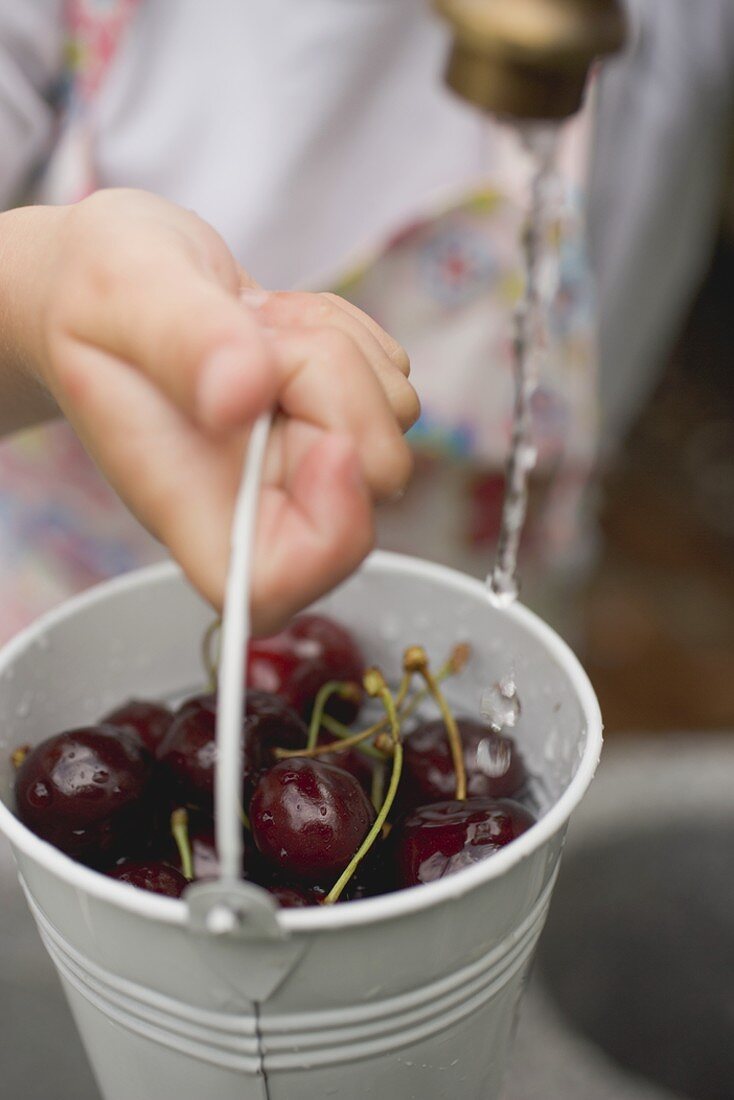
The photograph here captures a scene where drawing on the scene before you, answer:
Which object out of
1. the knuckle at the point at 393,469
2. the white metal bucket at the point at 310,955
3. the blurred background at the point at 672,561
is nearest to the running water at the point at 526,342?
the white metal bucket at the point at 310,955

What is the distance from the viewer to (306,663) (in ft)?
1.49

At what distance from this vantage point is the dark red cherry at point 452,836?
1.13ft

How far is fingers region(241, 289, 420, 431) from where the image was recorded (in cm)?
32

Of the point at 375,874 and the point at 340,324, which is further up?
the point at 340,324

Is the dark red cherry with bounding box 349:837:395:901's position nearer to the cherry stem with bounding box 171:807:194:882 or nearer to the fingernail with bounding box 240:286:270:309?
the cherry stem with bounding box 171:807:194:882

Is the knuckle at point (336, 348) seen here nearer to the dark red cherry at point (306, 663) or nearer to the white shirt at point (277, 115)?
the dark red cherry at point (306, 663)

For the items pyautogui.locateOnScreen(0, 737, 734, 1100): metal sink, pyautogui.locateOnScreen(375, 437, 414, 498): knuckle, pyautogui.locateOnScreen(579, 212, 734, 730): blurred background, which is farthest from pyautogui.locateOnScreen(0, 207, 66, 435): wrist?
pyautogui.locateOnScreen(579, 212, 734, 730): blurred background

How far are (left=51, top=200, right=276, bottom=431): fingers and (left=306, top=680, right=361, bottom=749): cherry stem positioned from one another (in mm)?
171

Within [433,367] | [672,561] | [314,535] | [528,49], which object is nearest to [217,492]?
[314,535]

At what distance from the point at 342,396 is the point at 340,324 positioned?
0.03m

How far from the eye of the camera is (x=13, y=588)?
0.85 metres

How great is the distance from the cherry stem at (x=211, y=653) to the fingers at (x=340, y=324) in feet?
0.44

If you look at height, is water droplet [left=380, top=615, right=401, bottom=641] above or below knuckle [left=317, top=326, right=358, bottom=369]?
below

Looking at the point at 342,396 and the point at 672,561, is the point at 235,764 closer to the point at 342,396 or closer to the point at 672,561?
the point at 342,396
